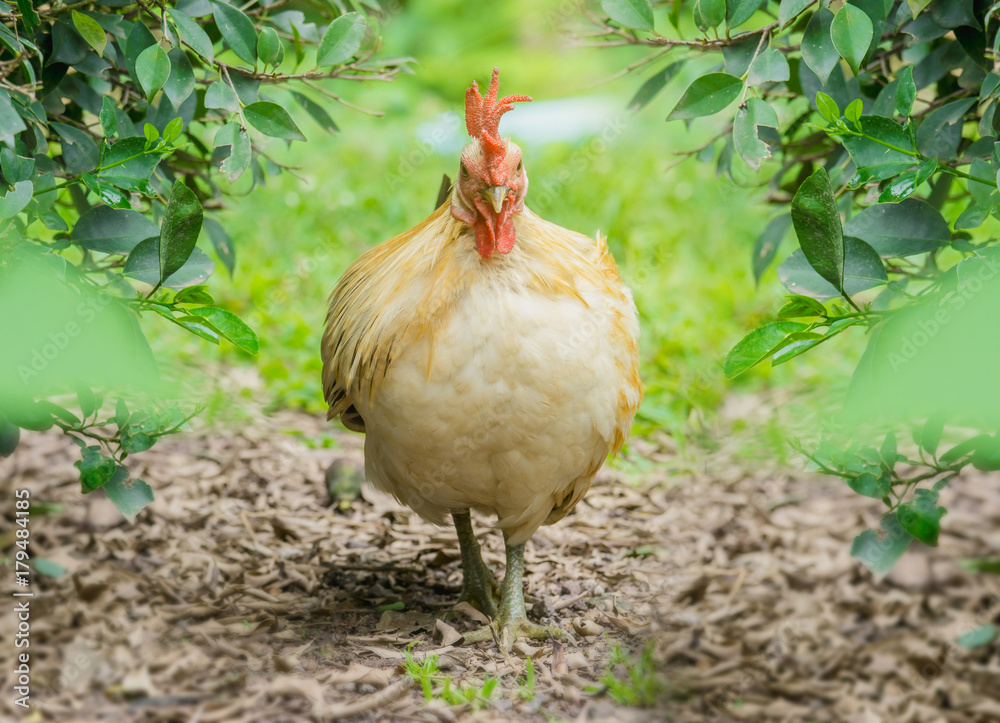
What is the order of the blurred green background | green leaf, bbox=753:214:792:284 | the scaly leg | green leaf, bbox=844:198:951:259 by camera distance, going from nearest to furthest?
green leaf, bbox=844:198:951:259 < green leaf, bbox=753:214:792:284 < the scaly leg < the blurred green background

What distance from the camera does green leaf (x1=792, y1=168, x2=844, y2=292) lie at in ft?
6.70

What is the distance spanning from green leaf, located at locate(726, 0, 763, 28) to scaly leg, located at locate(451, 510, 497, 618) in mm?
2061

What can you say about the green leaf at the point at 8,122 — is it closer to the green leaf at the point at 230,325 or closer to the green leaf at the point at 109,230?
the green leaf at the point at 109,230

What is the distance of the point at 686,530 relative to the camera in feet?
12.8

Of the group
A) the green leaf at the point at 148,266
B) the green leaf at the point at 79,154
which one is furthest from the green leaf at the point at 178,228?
the green leaf at the point at 79,154

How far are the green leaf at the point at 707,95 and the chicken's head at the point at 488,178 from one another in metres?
0.57

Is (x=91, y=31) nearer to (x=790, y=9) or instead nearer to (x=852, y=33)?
(x=790, y=9)

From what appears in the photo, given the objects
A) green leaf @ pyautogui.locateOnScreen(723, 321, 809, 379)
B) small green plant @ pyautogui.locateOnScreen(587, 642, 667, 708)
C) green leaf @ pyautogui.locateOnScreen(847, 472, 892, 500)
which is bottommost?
small green plant @ pyautogui.locateOnScreen(587, 642, 667, 708)

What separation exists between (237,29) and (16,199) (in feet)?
2.78

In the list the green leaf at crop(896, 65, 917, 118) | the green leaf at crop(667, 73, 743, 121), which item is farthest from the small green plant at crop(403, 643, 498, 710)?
the green leaf at crop(896, 65, 917, 118)

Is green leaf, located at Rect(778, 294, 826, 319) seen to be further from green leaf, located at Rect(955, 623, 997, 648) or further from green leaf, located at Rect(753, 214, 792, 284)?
green leaf, located at Rect(955, 623, 997, 648)

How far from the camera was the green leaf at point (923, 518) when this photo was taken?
2119mm

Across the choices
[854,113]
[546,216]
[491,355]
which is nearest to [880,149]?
[854,113]

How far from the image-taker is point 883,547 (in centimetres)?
225
